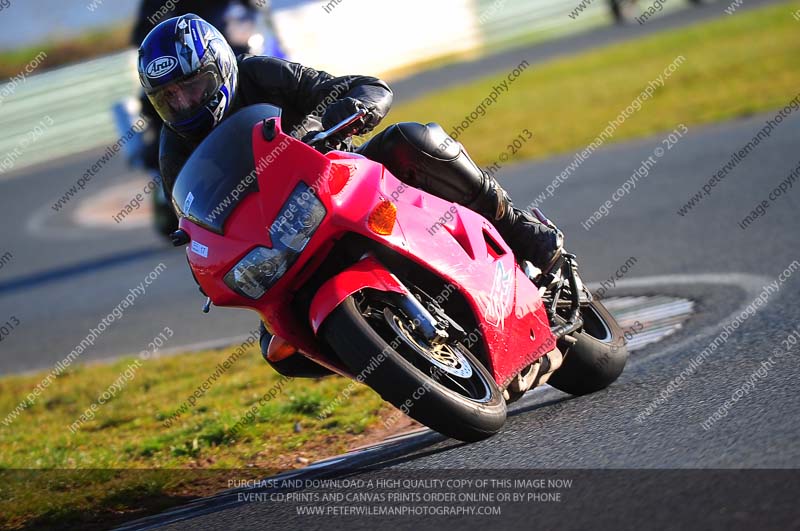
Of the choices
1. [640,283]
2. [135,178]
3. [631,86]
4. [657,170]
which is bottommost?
[135,178]

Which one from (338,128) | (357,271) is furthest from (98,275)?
(357,271)

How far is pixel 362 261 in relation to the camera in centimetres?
406

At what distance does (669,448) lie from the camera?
366 cm

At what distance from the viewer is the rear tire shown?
488 centimetres

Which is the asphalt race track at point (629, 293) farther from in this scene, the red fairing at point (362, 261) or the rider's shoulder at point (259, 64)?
the rider's shoulder at point (259, 64)

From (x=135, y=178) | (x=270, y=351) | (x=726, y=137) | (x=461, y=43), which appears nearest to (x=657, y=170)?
(x=726, y=137)

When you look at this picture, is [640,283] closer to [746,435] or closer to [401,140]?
[401,140]

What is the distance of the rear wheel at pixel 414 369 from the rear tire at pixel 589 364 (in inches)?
30.1

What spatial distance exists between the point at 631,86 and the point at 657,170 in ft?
→ 22.6

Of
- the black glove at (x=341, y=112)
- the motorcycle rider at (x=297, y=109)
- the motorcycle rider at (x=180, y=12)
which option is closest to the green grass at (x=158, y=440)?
the motorcycle rider at (x=297, y=109)

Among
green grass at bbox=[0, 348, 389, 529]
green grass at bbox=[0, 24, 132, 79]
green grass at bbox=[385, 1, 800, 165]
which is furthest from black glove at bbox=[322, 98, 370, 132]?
green grass at bbox=[0, 24, 132, 79]

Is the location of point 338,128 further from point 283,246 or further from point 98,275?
point 98,275

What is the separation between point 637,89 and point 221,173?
13.9 meters

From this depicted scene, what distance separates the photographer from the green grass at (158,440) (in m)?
4.70
